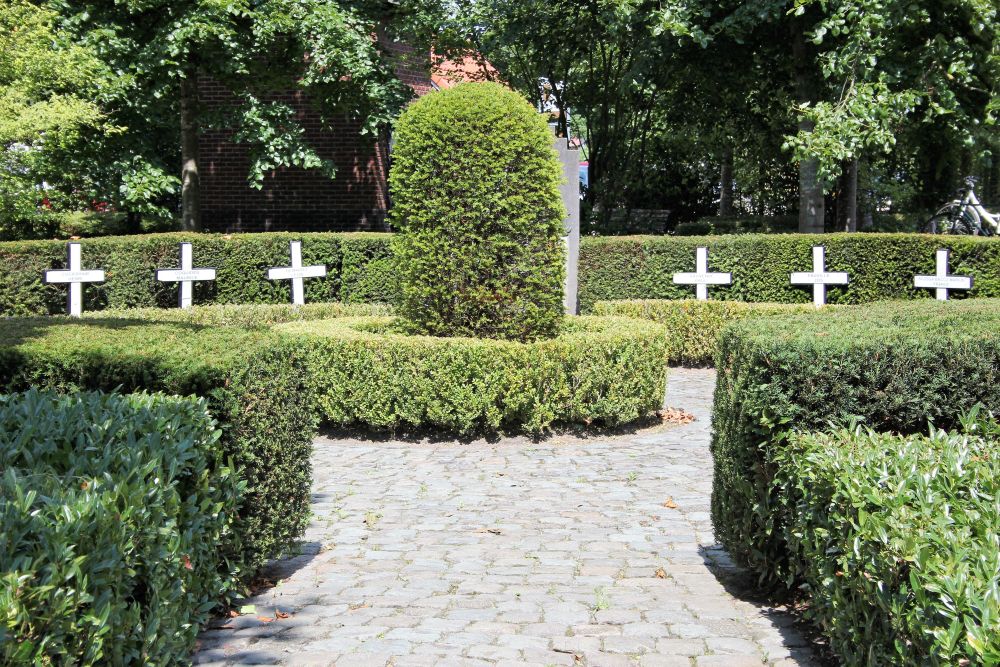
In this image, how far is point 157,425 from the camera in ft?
12.5

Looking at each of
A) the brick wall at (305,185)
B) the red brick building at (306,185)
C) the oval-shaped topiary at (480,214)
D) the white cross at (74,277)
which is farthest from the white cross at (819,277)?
the white cross at (74,277)

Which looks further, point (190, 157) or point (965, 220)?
point (965, 220)

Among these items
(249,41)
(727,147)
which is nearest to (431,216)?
(249,41)

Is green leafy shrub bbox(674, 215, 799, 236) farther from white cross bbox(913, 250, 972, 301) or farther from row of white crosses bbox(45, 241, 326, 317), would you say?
row of white crosses bbox(45, 241, 326, 317)

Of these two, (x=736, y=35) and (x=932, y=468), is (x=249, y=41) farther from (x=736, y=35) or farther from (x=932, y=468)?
(x=932, y=468)

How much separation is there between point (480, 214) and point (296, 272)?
6421 millimetres

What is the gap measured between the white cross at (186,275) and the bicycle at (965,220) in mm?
14520

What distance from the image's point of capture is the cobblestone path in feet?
13.2

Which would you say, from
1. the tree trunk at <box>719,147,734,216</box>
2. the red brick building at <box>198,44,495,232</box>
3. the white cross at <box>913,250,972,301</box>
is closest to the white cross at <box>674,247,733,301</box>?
the white cross at <box>913,250,972,301</box>

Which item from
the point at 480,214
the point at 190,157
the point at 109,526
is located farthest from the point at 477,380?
the point at 190,157

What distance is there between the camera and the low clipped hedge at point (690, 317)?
12.6 metres

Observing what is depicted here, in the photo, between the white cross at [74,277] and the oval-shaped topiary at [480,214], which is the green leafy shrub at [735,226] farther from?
the oval-shaped topiary at [480,214]

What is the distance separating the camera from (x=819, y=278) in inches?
538

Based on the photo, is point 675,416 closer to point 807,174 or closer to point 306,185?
point 807,174
